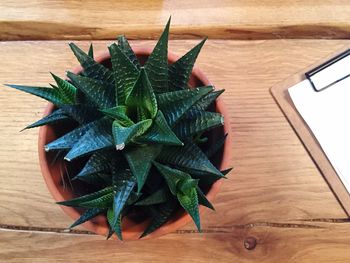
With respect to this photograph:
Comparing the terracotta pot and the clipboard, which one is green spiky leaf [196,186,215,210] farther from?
the clipboard

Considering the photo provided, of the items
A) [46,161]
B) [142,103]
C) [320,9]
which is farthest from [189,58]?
[320,9]

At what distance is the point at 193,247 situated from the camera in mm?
627

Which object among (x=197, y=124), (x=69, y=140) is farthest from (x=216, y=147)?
(x=69, y=140)

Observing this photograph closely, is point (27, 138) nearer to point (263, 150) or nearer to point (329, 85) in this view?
point (263, 150)

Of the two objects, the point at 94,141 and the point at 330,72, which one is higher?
the point at 94,141

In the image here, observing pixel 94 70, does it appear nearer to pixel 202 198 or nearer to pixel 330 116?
pixel 202 198

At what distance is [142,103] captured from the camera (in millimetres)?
456

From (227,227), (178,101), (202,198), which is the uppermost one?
(178,101)

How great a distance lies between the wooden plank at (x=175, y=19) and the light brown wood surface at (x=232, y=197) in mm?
36

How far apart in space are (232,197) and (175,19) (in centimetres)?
27

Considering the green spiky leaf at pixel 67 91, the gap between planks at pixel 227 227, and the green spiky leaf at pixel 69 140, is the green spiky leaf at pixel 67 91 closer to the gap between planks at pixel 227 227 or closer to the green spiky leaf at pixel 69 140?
the green spiky leaf at pixel 69 140

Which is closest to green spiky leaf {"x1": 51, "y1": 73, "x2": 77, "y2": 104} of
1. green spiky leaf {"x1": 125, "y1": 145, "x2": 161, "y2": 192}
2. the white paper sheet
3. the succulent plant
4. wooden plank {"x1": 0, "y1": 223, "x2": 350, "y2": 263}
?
the succulent plant

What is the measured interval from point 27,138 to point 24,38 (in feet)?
0.52

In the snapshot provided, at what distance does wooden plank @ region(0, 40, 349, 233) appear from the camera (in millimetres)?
636
